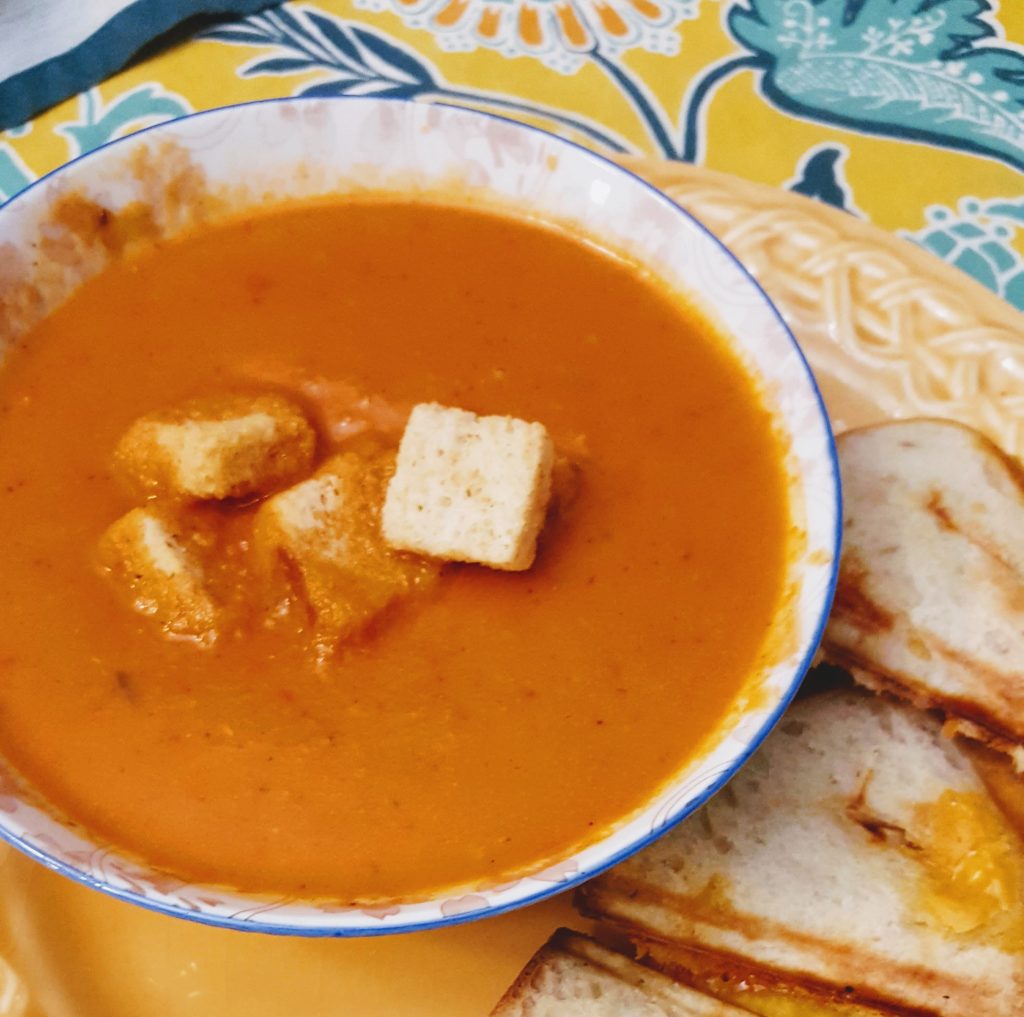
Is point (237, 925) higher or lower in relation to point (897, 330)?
higher

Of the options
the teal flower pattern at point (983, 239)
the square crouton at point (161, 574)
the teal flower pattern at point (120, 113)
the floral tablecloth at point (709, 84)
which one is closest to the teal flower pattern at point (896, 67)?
the floral tablecloth at point (709, 84)

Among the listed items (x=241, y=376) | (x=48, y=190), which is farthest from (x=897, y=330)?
(x=48, y=190)

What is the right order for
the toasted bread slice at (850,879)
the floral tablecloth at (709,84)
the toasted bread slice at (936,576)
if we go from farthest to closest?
1. the floral tablecloth at (709,84)
2. the toasted bread slice at (936,576)
3. the toasted bread slice at (850,879)

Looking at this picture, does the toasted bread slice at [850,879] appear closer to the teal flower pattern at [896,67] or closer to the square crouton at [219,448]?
the square crouton at [219,448]

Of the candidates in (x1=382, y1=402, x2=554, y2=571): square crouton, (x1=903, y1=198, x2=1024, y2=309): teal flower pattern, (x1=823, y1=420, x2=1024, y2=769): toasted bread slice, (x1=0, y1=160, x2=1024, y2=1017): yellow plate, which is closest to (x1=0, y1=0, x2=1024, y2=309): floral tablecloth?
(x1=903, y1=198, x2=1024, y2=309): teal flower pattern

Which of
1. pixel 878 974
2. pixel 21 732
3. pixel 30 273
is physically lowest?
pixel 878 974

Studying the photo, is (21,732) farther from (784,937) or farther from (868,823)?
A: (868,823)
